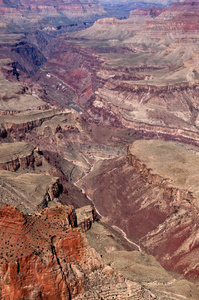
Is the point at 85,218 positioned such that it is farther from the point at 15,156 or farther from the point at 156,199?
the point at 15,156

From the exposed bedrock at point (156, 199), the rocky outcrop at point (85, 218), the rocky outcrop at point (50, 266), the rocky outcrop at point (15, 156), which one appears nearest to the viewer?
the rocky outcrop at point (50, 266)

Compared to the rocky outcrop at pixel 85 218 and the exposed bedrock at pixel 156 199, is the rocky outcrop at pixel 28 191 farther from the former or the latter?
the exposed bedrock at pixel 156 199

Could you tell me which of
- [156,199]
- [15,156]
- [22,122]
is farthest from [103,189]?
[22,122]

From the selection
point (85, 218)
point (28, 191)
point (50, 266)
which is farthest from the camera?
point (28, 191)

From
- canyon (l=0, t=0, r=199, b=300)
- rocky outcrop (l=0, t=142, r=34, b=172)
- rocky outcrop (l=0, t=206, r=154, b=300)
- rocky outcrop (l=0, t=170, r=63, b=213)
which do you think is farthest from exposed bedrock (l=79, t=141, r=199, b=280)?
rocky outcrop (l=0, t=206, r=154, b=300)

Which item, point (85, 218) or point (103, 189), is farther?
point (103, 189)

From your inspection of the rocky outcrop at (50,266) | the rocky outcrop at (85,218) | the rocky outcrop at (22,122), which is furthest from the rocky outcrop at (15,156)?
the rocky outcrop at (50,266)

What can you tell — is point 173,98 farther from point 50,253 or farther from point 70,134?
point 50,253
